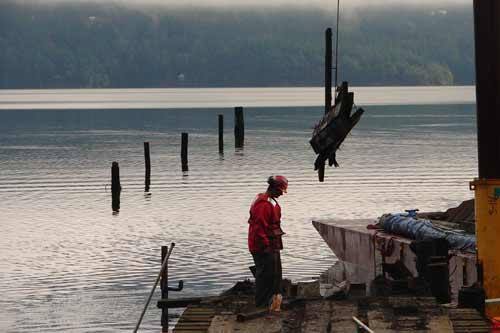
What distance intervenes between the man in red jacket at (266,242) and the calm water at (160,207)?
8974mm

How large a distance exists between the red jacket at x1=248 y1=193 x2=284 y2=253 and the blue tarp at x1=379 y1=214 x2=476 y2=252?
5.85 metres

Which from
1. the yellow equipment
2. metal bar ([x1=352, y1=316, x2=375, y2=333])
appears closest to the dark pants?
metal bar ([x1=352, y1=316, x2=375, y2=333])

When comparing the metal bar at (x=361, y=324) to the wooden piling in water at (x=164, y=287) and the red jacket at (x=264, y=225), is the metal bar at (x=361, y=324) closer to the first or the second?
the red jacket at (x=264, y=225)

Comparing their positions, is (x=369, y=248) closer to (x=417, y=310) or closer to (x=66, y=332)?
(x=66, y=332)

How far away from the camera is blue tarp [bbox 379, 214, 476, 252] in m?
24.4

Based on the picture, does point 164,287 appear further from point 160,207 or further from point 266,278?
point 160,207

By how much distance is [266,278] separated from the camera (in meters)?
19.8

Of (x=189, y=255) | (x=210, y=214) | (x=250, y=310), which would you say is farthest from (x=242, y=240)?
(x=250, y=310)

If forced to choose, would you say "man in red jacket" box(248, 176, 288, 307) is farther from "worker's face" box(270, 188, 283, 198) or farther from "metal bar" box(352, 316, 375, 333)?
"metal bar" box(352, 316, 375, 333)

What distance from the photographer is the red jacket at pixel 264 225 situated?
19.4m

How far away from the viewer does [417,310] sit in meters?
19.4

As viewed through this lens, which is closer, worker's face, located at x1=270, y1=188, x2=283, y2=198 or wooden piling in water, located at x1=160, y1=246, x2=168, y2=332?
worker's face, located at x1=270, y1=188, x2=283, y2=198

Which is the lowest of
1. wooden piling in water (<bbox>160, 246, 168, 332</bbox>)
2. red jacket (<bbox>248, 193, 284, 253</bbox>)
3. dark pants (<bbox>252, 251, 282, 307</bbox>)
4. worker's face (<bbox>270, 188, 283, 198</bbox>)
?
wooden piling in water (<bbox>160, 246, 168, 332</bbox>)

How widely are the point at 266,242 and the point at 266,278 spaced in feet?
2.10
